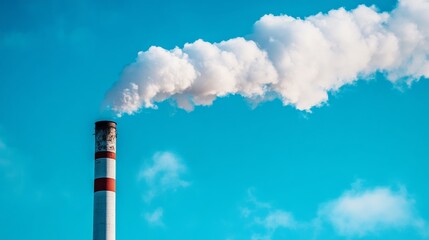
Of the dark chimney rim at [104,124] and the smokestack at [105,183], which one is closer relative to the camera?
the smokestack at [105,183]

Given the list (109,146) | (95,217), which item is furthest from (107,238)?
(109,146)

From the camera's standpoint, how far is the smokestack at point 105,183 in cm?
3231

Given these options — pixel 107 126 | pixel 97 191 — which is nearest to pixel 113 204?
pixel 97 191

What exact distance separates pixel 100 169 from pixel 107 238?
298 cm

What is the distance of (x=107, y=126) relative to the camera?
34.0 m

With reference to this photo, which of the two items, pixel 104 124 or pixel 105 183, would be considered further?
pixel 104 124

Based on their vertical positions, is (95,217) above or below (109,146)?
below

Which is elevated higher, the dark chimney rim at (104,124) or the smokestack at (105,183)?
the dark chimney rim at (104,124)

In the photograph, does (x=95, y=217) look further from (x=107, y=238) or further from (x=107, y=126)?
(x=107, y=126)

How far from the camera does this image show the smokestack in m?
32.3

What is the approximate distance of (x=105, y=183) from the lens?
32812mm

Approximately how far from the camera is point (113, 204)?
108ft

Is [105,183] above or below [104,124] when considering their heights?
below

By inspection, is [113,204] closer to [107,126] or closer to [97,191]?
[97,191]
